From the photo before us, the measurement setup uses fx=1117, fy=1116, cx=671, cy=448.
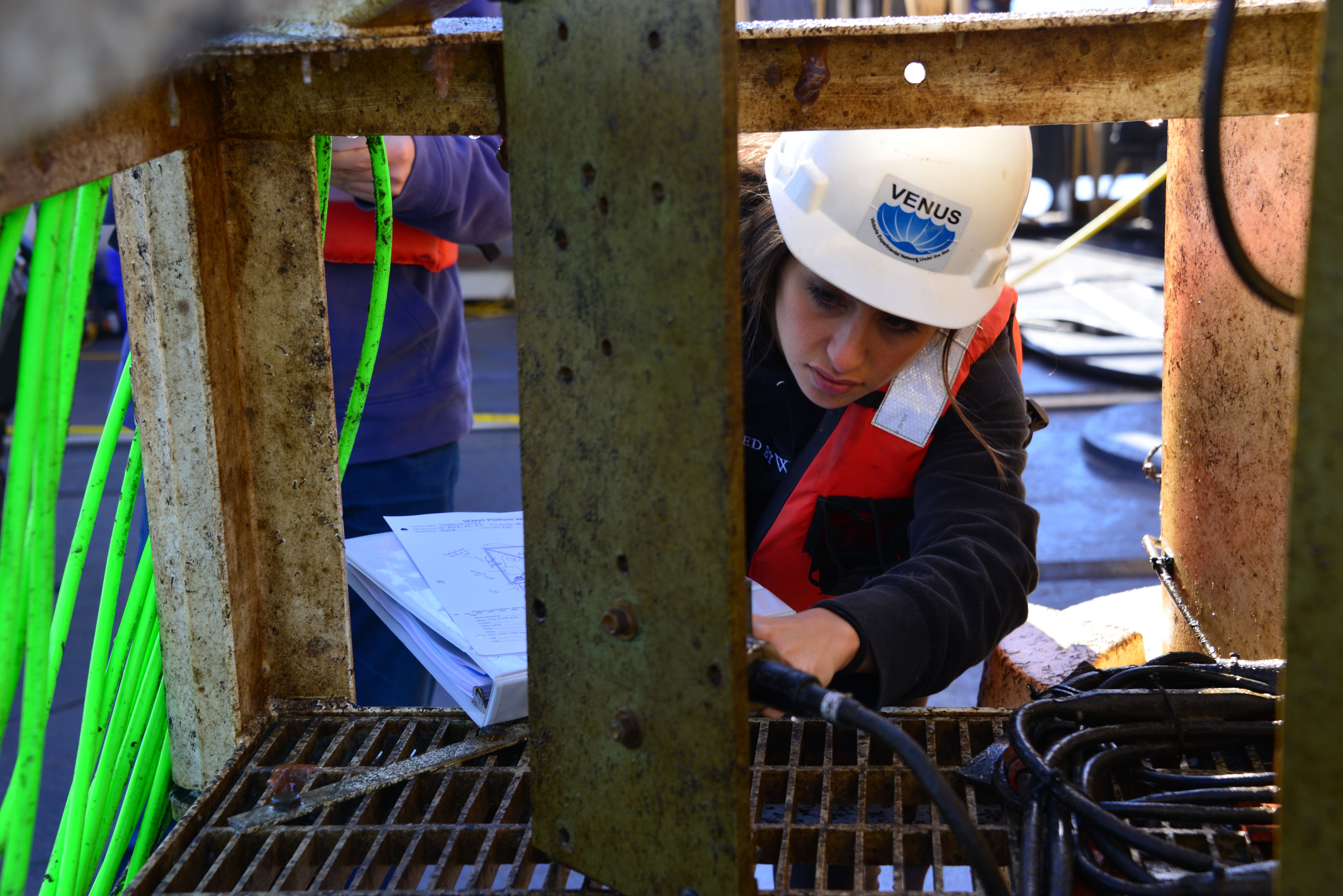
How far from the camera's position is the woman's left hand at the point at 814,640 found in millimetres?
1069

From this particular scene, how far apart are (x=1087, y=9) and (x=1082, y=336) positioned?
19.7 ft

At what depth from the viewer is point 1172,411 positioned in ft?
6.21

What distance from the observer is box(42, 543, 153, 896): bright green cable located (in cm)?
96

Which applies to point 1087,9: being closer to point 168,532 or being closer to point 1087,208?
point 168,532

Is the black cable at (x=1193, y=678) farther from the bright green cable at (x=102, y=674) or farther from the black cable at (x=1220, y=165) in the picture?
the bright green cable at (x=102, y=674)

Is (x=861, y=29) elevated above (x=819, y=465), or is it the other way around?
(x=861, y=29)

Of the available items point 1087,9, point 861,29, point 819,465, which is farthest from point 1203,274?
point 861,29

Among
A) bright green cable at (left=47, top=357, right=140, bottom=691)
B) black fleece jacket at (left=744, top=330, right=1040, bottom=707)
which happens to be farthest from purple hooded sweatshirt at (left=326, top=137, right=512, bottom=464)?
bright green cable at (left=47, top=357, right=140, bottom=691)

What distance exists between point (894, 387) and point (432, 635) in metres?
0.69

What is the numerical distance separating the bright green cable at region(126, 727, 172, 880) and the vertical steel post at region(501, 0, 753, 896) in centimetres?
51

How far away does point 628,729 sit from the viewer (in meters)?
0.80

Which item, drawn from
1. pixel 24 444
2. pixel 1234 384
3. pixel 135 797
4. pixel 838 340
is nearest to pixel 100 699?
pixel 135 797

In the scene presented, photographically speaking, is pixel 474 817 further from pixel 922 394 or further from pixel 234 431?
pixel 922 394

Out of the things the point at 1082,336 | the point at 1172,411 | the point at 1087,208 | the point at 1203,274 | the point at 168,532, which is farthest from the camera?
the point at 1087,208
